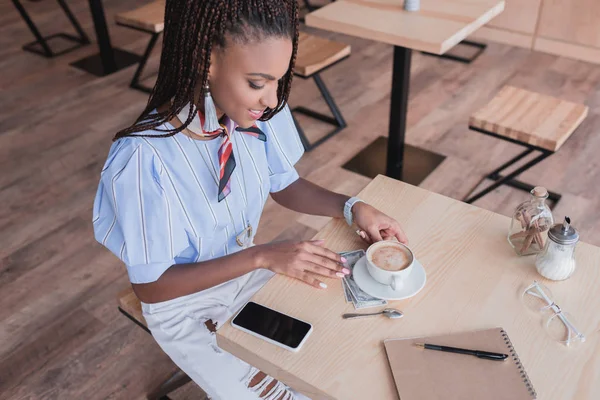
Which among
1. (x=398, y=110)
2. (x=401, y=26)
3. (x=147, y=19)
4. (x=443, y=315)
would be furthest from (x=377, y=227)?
(x=147, y=19)

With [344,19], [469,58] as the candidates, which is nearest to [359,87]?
[469,58]

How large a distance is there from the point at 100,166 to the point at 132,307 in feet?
5.40

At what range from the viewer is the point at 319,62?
2723mm

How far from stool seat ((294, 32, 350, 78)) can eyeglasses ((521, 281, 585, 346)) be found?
1.82 meters

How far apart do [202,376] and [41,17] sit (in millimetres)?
4266

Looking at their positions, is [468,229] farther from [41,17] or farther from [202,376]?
[41,17]

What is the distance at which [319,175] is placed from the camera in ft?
9.10

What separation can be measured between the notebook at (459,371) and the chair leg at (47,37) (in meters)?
3.82

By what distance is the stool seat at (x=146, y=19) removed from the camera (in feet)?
10.4

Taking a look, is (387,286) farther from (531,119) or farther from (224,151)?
(531,119)

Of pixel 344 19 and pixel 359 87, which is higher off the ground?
pixel 344 19

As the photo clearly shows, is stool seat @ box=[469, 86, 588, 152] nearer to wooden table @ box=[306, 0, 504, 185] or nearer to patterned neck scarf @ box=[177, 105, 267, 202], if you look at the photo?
wooden table @ box=[306, 0, 504, 185]

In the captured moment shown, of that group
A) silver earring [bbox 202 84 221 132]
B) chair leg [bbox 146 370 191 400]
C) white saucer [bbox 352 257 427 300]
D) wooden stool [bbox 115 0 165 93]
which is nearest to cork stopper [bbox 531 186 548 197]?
white saucer [bbox 352 257 427 300]

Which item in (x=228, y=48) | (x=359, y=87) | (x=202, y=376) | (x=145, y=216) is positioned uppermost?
(x=228, y=48)
